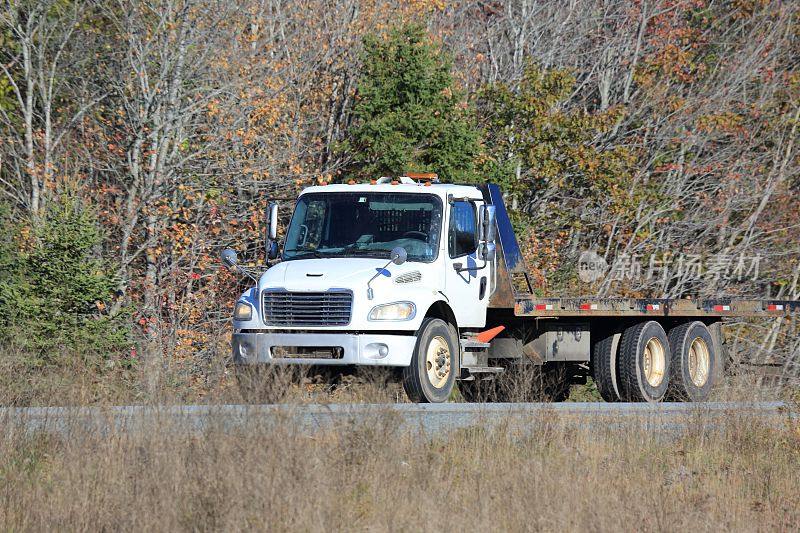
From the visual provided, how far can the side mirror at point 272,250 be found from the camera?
15.1m

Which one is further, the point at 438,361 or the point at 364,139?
the point at 364,139

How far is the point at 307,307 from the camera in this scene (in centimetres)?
1370

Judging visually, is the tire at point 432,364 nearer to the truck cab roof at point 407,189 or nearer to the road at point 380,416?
the road at point 380,416

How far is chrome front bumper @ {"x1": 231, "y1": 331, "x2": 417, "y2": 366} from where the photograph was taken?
529 inches

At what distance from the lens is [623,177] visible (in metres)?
28.3

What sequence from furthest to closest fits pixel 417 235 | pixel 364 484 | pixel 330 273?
pixel 417 235, pixel 330 273, pixel 364 484

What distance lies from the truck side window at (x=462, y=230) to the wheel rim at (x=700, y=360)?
4.44m

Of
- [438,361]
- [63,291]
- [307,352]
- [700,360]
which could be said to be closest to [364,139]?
[63,291]

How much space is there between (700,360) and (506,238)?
3.57 metres

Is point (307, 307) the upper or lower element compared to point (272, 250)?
lower

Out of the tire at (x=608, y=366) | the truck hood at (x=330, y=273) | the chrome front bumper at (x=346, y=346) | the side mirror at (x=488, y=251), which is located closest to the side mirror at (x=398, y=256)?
the truck hood at (x=330, y=273)

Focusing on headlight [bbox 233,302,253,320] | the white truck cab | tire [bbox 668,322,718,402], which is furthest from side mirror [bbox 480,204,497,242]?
tire [bbox 668,322,718,402]

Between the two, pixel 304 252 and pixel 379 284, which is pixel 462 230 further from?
pixel 304 252

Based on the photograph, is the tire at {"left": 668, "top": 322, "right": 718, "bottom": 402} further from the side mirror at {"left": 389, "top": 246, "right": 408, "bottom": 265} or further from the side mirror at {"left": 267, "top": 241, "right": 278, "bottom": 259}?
the side mirror at {"left": 267, "top": 241, "right": 278, "bottom": 259}
